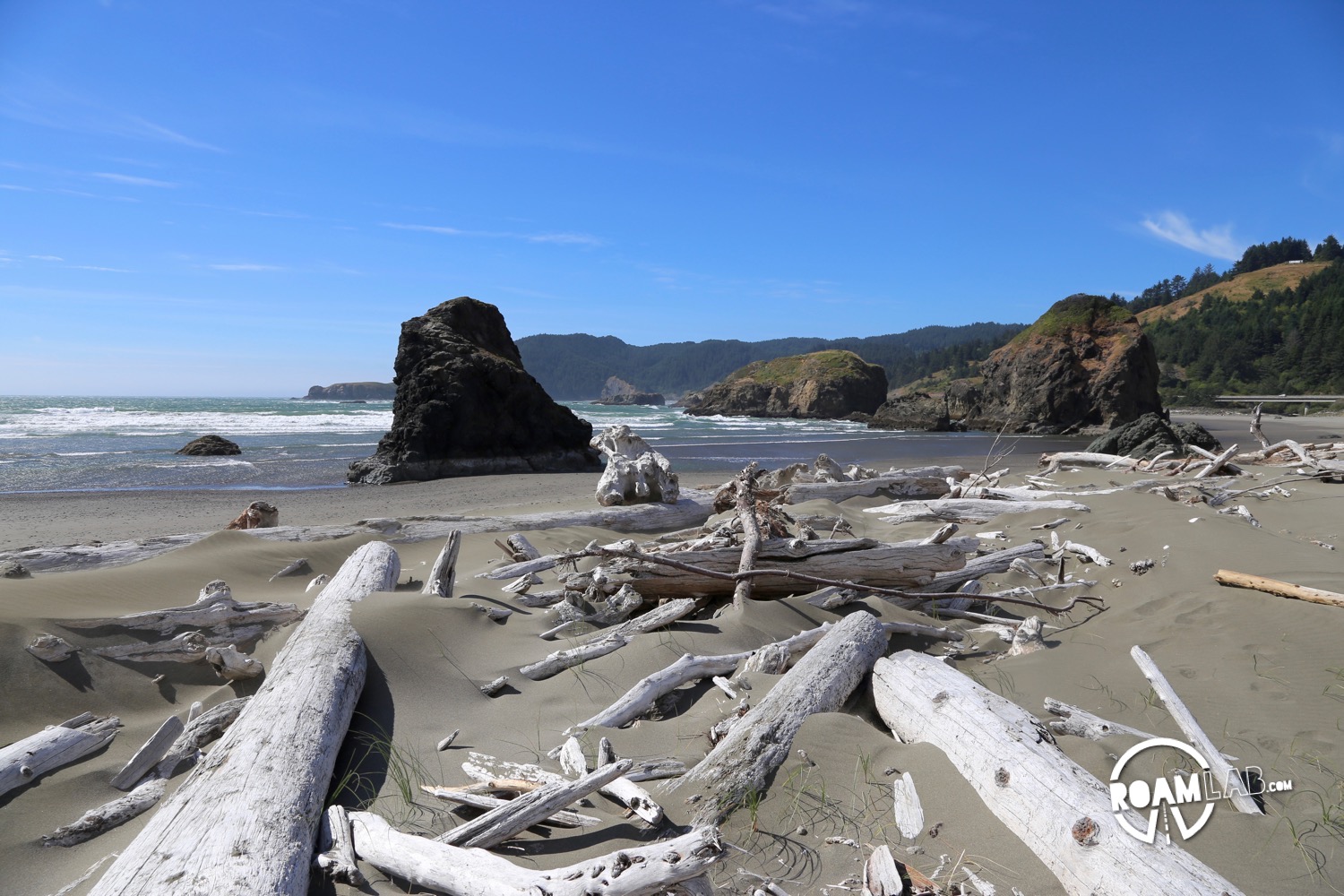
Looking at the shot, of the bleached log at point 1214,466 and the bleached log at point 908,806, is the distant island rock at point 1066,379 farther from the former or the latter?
the bleached log at point 908,806

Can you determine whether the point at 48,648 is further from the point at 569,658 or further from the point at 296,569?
the point at 569,658

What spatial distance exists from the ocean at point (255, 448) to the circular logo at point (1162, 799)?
17.0 metres

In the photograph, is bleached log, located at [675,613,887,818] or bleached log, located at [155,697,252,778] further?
bleached log, located at [155,697,252,778]

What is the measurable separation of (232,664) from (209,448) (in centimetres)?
2310

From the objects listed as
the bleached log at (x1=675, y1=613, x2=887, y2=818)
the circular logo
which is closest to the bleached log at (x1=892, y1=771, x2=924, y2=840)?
the bleached log at (x1=675, y1=613, x2=887, y2=818)

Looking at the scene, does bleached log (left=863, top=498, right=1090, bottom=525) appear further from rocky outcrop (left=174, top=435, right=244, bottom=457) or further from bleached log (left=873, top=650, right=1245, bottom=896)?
rocky outcrop (left=174, top=435, right=244, bottom=457)

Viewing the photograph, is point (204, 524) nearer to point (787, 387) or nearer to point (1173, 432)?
point (1173, 432)

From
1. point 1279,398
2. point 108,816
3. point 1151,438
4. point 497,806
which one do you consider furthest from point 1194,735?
point 1279,398

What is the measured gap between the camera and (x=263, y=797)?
2.42m

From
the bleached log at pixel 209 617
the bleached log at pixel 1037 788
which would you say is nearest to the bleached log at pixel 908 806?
the bleached log at pixel 1037 788

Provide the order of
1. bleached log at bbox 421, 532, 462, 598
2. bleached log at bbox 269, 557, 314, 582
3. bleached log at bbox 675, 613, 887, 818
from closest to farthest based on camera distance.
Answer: bleached log at bbox 675, 613, 887, 818 → bleached log at bbox 421, 532, 462, 598 → bleached log at bbox 269, 557, 314, 582

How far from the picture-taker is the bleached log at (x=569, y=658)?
13.7 ft

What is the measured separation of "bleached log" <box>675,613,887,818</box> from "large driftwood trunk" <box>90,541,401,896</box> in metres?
1.39

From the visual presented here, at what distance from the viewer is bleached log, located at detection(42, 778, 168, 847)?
272 cm
